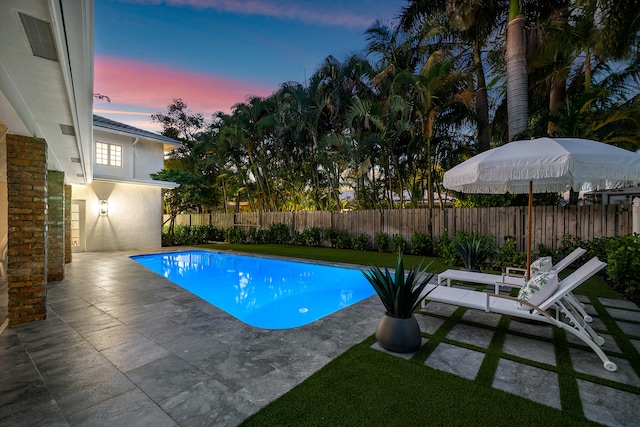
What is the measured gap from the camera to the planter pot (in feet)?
10.1

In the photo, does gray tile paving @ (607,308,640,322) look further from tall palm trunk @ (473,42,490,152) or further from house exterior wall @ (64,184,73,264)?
house exterior wall @ (64,184,73,264)

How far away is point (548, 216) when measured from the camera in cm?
805

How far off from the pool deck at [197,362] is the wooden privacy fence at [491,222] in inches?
144

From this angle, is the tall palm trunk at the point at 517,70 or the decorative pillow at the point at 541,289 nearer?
the decorative pillow at the point at 541,289

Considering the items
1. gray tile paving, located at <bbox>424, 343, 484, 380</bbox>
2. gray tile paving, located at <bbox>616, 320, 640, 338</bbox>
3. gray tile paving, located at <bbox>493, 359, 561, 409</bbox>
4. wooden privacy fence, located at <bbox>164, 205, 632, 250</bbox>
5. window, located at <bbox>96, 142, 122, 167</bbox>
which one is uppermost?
window, located at <bbox>96, 142, 122, 167</bbox>

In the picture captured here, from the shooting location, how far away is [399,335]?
3.08 metres

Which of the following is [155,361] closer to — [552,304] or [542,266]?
[552,304]

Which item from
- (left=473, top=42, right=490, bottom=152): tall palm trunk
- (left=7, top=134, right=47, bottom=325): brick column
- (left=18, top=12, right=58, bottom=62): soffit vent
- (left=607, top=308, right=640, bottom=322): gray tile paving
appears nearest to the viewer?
(left=18, top=12, right=58, bottom=62): soffit vent

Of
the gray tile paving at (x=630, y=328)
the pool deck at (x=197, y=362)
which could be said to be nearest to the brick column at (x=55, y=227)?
the pool deck at (x=197, y=362)

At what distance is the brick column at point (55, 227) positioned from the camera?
659cm

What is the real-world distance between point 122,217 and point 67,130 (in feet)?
33.3

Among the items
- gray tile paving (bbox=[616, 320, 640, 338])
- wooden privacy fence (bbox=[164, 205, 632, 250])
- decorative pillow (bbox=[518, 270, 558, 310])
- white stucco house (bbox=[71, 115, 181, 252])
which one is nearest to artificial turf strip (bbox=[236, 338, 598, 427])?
A: decorative pillow (bbox=[518, 270, 558, 310])

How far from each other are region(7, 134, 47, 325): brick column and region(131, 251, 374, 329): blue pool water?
2866mm

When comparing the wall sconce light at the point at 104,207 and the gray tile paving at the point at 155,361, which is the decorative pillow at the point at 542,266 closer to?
the gray tile paving at the point at 155,361
